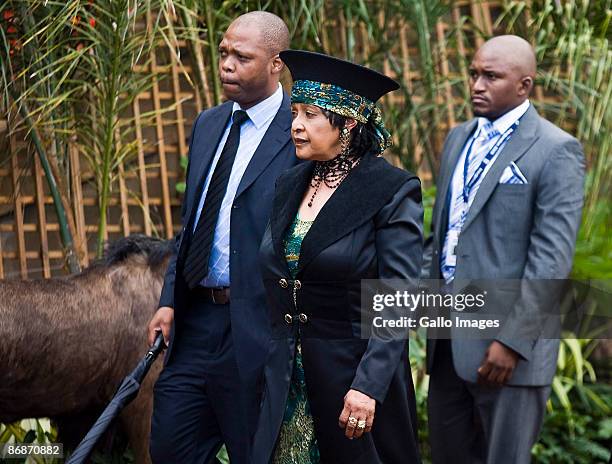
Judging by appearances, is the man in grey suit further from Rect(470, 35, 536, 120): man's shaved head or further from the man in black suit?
the man in black suit

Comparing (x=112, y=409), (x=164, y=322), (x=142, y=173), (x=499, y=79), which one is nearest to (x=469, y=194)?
(x=499, y=79)

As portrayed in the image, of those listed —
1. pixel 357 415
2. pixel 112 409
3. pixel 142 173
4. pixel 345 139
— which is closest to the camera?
pixel 357 415

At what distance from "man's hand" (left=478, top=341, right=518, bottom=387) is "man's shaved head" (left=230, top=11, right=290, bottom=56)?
1.35m

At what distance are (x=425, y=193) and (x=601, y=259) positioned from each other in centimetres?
111

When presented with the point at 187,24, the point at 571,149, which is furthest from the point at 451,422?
the point at 187,24

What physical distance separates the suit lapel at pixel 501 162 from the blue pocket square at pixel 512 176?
2cm

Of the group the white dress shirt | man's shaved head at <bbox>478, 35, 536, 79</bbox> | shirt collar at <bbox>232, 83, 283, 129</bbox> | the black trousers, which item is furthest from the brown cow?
man's shaved head at <bbox>478, 35, 536, 79</bbox>

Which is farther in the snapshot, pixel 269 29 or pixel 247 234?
pixel 269 29

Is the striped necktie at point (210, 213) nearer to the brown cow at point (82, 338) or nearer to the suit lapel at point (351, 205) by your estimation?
the suit lapel at point (351, 205)

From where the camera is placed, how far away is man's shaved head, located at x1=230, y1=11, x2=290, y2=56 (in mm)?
4410

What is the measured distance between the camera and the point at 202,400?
14.3 ft

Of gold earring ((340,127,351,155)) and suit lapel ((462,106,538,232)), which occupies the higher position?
gold earring ((340,127,351,155))

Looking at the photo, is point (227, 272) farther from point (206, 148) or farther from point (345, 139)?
point (345, 139)

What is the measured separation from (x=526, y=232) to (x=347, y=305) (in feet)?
3.49
